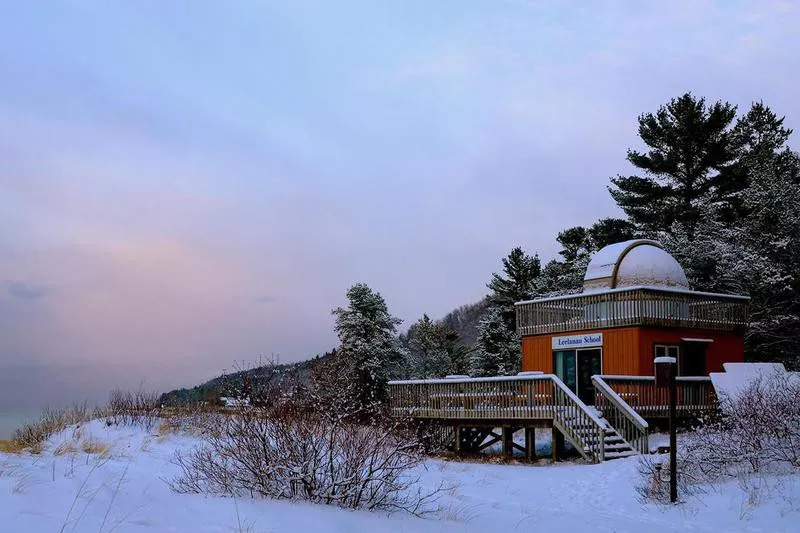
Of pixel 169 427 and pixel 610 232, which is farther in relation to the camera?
pixel 610 232

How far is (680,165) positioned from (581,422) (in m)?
26.5

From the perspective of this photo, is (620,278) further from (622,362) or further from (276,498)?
(276,498)

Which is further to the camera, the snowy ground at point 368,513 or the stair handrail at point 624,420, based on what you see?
the stair handrail at point 624,420

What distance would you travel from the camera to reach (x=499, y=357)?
44219mm

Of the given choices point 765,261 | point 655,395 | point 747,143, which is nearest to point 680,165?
point 747,143

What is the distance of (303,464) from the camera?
28.1 ft

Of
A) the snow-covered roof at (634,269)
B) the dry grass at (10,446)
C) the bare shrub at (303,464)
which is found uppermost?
the snow-covered roof at (634,269)

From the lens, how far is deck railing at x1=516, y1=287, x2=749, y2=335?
945 inches

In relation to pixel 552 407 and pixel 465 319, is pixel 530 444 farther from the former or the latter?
pixel 465 319

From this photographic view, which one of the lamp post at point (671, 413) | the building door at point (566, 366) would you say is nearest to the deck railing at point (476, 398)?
the building door at point (566, 366)

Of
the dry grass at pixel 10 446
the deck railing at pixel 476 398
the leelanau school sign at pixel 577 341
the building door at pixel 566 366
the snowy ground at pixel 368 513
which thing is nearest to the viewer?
the snowy ground at pixel 368 513

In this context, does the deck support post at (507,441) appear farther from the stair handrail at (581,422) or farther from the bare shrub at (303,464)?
the bare shrub at (303,464)

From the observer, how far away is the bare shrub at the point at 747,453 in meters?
12.6

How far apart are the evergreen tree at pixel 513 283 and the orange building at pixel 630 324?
19114 mm
